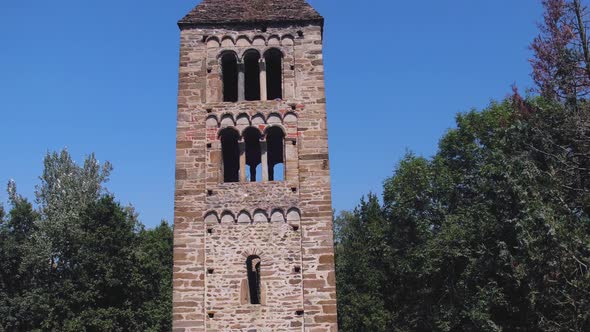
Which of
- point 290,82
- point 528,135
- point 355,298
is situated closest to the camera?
point 290,82

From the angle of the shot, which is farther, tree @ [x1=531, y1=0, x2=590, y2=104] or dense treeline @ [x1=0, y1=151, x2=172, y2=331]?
dense treeline @ [x1=0, y1=151, x2=172, y2=331]

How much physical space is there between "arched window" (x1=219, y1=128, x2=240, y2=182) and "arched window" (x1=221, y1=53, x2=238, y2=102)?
1.94 m

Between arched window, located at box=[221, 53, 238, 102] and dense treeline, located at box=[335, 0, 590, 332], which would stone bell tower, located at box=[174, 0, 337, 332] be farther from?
dense treeline, located at box=[335, 0, 590, 332]

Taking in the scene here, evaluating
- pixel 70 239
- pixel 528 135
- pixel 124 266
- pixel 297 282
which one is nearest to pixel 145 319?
pixel 124 266

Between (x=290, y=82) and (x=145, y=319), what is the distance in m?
15.9

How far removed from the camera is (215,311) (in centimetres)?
1551

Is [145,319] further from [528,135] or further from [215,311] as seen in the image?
[528,135]

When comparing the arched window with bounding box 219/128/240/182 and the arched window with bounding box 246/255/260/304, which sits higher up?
the arched window with bounding box 219/128/240/182

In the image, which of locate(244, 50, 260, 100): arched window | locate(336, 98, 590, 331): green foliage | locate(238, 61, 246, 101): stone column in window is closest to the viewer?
locate(238, 61, 246, 101): stone column in window

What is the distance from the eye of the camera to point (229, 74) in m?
19.4

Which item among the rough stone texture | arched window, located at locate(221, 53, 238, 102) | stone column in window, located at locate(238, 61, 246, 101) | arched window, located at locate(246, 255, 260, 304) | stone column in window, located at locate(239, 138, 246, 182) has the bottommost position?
arched window, located at locate(246, 255, 260, 304)

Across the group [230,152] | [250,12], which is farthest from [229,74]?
[230,152]

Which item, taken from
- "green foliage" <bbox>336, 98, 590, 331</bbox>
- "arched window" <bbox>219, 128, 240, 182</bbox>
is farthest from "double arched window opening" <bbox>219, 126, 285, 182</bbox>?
"green foliage" <bbox>336, 98, 590, 331</bbox>

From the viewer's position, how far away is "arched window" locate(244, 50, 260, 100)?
1826cm
